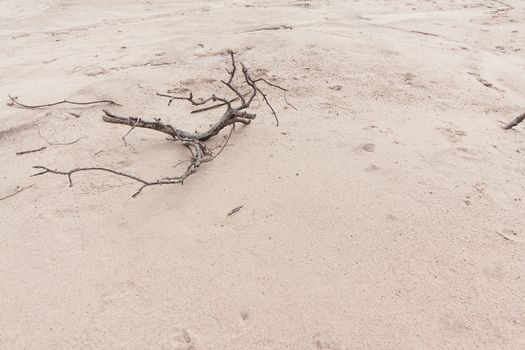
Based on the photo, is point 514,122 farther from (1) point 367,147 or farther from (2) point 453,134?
(1) point 367,147

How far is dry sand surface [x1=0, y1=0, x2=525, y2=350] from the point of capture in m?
1.18

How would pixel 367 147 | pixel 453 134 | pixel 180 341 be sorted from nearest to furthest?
1. pixel 180 341
2. pixel 367 147
3. pixel 453 134

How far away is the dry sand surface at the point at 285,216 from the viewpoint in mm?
1181

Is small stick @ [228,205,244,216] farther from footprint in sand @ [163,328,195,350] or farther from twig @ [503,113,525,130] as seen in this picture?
twig @ [503,113,525,130]

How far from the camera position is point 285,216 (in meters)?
1.52

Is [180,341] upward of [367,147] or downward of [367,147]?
downward

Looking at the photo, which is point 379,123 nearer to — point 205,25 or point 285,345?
point 285,345

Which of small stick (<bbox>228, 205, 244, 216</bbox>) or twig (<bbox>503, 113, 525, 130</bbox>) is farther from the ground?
twig (<bbox>503, 113, 525, 130</bbox>)

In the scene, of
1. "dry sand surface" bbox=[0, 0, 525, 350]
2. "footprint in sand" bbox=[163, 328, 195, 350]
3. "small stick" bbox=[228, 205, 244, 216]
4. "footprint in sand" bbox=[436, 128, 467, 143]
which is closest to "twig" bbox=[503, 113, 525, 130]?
"dry sand surface" bbox=[0, 0, 525, 350]

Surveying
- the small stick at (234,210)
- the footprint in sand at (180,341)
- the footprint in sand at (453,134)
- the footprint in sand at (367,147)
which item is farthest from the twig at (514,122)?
the footprint in sand at (180,341)

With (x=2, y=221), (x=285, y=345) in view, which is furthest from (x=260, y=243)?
(x=2, y=221)

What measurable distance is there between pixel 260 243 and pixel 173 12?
4206mm

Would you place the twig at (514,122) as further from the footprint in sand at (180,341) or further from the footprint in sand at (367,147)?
the footprint in sand at (180,341)

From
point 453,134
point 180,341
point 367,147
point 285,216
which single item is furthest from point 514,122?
point 180,341
